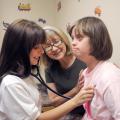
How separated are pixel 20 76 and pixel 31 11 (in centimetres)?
201

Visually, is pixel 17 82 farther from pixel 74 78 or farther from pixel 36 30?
pixel 74 78

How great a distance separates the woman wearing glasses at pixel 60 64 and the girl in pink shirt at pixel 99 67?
53cm

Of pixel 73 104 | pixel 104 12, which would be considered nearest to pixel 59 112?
pixel 73 104

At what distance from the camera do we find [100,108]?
1.11m

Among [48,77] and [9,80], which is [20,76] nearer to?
[9,80]

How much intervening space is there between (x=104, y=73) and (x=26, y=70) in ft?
1.07

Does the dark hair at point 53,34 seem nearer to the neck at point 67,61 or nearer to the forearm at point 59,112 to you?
the neck at point 67,61

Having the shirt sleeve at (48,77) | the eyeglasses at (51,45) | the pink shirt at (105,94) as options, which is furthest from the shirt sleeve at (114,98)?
the shirt sleeve at (48,77)

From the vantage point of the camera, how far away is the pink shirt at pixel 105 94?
3.42 feet

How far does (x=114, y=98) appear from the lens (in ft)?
3.40

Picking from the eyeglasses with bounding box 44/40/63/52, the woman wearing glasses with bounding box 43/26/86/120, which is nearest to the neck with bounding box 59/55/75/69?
the woman wearing glasses with bounding box 43/26/86/120

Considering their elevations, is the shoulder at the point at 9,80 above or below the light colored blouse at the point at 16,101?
above

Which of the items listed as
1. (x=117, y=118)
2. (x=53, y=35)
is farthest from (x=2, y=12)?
(x=117, y=118)

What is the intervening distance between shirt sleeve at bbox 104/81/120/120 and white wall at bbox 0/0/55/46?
2108 mm
